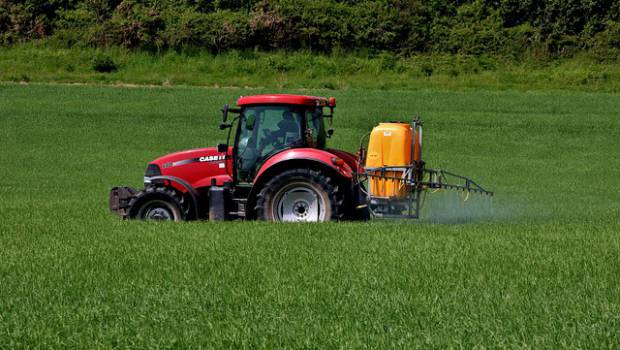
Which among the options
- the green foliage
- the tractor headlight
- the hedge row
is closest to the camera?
the tractor headlight

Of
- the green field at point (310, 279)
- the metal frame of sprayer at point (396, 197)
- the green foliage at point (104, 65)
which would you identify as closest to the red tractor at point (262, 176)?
the metal frame of sprayer at point (396, 197)

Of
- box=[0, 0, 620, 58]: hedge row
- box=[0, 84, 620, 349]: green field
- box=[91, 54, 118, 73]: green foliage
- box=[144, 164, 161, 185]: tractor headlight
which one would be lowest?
box=[0, 84, 620, 349]: green field

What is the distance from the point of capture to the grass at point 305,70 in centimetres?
3647

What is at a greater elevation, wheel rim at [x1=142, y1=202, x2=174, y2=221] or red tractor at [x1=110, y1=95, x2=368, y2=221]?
red tractor at [x1=110, y1=95, x2=368, y2=221]

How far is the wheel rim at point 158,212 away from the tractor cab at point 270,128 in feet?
3.54

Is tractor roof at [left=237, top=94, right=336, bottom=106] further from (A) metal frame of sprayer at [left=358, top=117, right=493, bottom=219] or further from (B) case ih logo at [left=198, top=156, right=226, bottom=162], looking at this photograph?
(A) metal frame of sprayer at [left=358, top=117, right=493, bottom=219]

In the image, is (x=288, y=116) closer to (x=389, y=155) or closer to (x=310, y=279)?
(x=389, y=155)

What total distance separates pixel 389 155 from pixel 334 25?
28992mm

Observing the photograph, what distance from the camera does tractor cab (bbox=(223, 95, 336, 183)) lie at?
526 inches

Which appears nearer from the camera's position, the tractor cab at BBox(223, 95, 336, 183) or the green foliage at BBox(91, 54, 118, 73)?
the tractor cab at BBox(223, 95, 336, 183)

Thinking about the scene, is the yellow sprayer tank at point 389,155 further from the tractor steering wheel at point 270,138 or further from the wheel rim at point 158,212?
the wheel rim at point 158,212

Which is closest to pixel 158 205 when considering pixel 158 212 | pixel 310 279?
pixel 158 212

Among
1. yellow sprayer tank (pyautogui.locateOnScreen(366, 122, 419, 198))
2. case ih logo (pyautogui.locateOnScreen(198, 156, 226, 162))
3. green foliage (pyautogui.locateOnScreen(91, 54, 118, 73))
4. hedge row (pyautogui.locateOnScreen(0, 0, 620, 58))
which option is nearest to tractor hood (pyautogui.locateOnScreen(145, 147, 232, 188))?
case ih logo (pyautogui.locateOnScreen(198, 156, 226, 162))

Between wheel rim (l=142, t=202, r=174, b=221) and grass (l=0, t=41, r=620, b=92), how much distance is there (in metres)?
21.9
